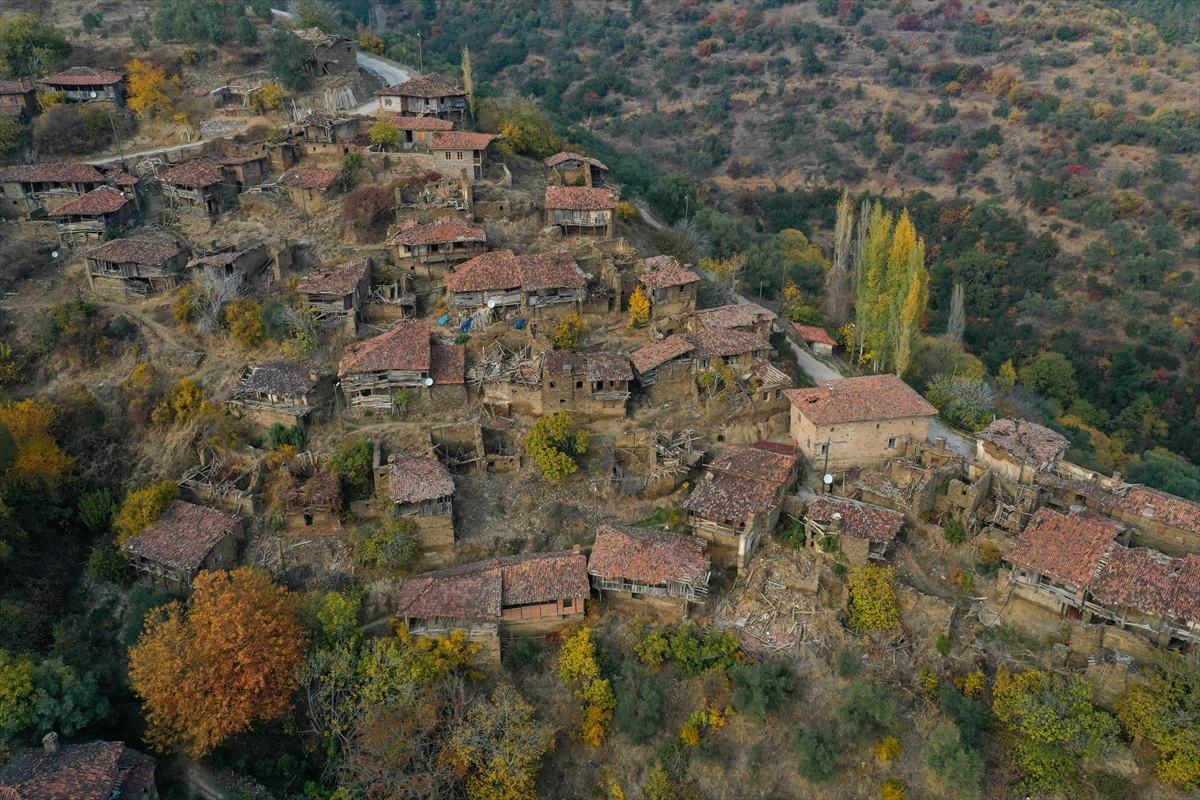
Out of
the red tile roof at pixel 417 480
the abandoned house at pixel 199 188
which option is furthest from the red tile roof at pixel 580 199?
the abandoned house at pixel 199 188

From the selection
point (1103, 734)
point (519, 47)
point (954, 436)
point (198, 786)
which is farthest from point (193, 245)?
point (519, 47)

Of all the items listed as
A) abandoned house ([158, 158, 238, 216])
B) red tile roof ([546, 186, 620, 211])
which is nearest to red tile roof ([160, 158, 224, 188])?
abandoned house ([158, 158, 238, 216])

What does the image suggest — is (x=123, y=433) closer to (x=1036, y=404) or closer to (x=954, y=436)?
(x=954, y=436)

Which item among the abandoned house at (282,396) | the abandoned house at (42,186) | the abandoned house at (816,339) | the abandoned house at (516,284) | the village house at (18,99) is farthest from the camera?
the village house at (18,99)

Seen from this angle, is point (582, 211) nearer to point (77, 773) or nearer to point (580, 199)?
point (580, 199)

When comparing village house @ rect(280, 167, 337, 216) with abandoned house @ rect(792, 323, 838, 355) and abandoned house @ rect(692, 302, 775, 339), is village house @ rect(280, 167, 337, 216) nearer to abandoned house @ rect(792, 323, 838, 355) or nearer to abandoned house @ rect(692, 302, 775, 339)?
abandoned house @ rect(692, 302, 775, 339)

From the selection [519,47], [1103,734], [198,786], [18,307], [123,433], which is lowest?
[198,786]

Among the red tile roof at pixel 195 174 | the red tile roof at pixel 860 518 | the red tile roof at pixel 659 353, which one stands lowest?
the red tile roof at pixel 860 518

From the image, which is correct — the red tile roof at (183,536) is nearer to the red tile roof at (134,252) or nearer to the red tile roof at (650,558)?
the red tile roof at (650,558)
